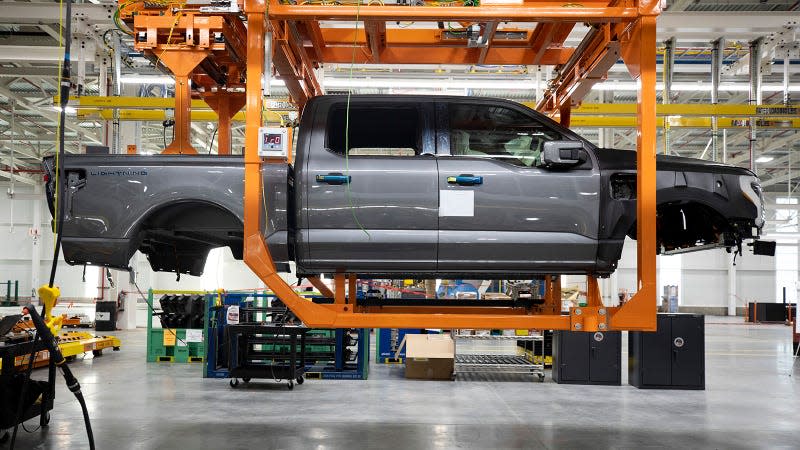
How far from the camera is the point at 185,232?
429 cm

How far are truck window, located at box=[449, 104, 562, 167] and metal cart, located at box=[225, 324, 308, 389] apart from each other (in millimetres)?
4855

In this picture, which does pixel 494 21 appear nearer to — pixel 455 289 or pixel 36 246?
pixel 455 289

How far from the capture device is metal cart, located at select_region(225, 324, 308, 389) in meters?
7.95

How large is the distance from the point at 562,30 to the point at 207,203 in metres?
2.82

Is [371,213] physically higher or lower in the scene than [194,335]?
higher

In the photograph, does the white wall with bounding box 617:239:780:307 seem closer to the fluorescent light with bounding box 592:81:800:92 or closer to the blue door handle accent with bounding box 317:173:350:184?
the fluorescent light with bounding box 592:81:800:92

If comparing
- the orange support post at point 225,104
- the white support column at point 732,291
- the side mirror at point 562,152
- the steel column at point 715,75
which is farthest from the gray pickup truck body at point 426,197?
the white support column at point 732,291

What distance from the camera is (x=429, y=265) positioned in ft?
11.9

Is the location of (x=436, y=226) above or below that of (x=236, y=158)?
below

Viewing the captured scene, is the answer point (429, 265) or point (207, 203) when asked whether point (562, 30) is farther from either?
point (207, 203)

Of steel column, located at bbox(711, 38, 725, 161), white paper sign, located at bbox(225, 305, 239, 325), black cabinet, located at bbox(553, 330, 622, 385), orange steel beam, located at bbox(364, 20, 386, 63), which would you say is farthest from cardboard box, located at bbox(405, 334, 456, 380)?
orange steel beam, located at bbox(364, 20, 386, 63)

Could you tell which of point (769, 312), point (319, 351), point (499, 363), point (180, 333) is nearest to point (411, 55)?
point (319, 351)

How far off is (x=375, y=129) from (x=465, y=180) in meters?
1.13

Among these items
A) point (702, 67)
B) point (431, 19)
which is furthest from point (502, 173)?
point (702, 67)
